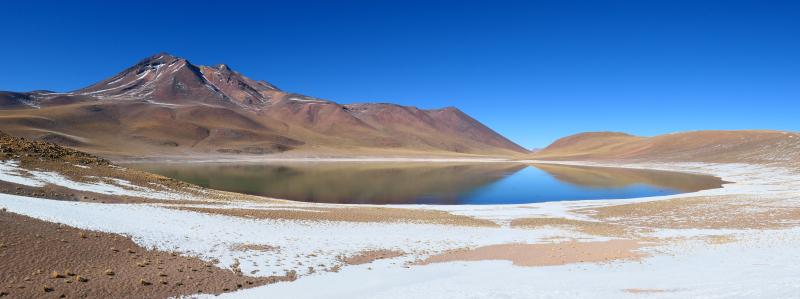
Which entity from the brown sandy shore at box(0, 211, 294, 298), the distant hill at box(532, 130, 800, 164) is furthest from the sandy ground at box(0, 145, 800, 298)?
the distant hill at box(532, 130, 800, 164)

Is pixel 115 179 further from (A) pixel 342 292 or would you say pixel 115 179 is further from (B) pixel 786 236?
(B) pixel 786 236

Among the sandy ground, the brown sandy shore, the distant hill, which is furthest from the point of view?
the distant hill

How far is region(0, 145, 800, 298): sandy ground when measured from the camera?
11.6 m

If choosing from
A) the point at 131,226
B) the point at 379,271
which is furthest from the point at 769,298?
the point at 131,226

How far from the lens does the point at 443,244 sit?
1806cm

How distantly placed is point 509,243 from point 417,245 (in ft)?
12.7

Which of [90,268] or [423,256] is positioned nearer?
[90,268]

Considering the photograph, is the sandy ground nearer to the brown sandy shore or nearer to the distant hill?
the brown sandy shore

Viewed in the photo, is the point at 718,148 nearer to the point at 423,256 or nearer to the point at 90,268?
the point at 423,256

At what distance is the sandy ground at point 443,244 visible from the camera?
38.1 ft

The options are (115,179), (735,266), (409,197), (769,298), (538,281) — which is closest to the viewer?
(769,298)

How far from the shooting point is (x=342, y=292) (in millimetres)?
11336

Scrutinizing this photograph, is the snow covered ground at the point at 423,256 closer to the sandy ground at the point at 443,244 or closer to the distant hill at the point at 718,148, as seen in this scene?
the sandy ground at the point at 443,244

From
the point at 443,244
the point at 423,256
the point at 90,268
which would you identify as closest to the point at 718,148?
the point at 443,244
